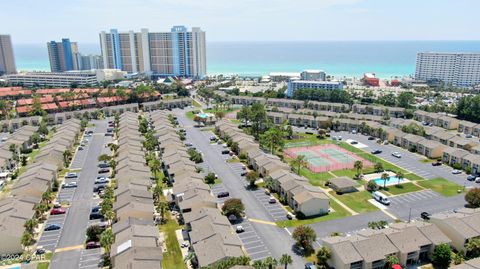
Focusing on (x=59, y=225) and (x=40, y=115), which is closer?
(x=59, y=225)

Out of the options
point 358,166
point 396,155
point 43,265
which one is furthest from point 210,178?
point 396,155

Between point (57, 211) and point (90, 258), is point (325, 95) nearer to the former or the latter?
point (57, 211)

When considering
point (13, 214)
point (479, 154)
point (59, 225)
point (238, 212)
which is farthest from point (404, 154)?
point (13, 214)

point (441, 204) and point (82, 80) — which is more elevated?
point (82, 80)

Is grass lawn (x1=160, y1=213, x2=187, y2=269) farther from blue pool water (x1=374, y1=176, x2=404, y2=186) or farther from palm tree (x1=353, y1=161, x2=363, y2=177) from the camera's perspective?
blue pool water (x1=374, y1=176, x2=404, y2=186)

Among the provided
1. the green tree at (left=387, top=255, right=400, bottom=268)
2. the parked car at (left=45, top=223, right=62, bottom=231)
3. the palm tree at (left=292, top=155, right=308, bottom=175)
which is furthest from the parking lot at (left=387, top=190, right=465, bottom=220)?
the parked car at (left=45, top=223, right=62, bottom=231)

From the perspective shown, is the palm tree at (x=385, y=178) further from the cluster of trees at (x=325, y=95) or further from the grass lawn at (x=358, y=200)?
the cluster of trees at (x=325, y=95)

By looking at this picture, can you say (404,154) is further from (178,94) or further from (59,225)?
(178,94)
